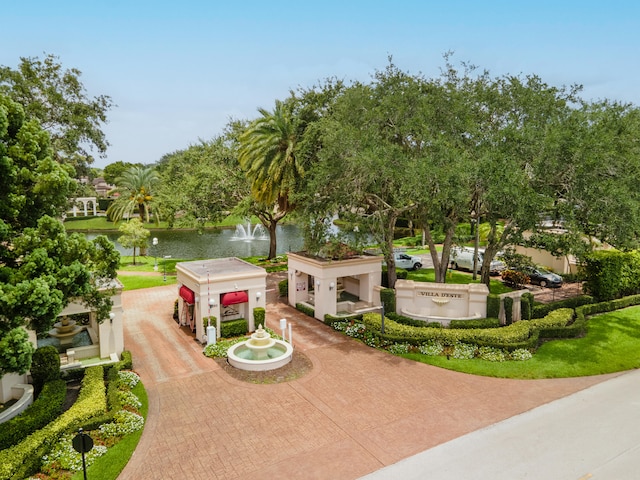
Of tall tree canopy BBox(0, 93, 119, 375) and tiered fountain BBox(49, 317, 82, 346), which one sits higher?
tall tree canopy BBox(0, 93, 119, 375)

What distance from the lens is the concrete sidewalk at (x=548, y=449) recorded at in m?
10.9

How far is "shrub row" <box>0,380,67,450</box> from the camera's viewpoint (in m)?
11.2

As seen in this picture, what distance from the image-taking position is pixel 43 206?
12.1 m

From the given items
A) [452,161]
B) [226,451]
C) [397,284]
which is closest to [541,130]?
[452,161]

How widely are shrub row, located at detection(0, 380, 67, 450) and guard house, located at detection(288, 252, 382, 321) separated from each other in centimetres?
1249

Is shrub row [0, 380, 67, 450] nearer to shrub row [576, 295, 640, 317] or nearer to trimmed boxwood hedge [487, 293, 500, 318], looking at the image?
trimmed boxwood hedge [487, 293, 500, 318]

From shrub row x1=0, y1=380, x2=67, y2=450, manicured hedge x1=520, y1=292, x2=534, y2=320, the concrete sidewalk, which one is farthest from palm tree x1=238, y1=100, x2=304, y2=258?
the concrete sidewalk

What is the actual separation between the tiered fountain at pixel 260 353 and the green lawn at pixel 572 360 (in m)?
5.22

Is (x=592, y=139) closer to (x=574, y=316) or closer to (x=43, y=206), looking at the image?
(x=574, y=316)

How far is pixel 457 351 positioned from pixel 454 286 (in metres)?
3.67

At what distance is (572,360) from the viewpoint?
1786 cm

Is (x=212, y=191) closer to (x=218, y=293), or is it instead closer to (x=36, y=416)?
(x=218, y=293)

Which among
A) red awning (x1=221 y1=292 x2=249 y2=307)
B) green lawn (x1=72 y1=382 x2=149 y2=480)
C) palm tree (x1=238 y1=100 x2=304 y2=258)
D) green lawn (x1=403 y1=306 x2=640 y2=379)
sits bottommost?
green lawn (x1=72 y1=382 x2=149 y2=480)

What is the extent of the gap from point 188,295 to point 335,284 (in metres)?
7.44
